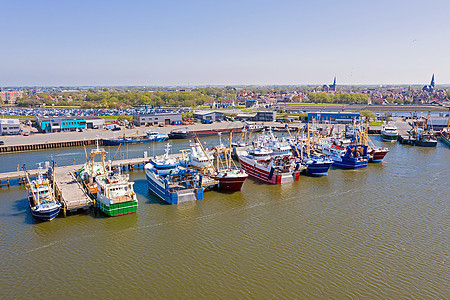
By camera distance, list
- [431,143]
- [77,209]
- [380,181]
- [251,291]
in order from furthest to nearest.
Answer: [431,143], [380,181], [77,209], [251,291]

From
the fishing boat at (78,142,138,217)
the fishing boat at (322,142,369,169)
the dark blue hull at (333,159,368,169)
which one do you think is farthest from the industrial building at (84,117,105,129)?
the dark blue hull at (333,159,368,169)

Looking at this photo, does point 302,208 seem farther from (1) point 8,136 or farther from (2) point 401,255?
(1) point 8,136

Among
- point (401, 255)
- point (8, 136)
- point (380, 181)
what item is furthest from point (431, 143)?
point (8, 136)

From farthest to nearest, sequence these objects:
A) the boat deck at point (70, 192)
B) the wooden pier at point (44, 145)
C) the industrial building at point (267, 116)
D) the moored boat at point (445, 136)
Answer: the industrial building at point (267, 116) → the moored boat at point (445, 136) → the wooden pier at point (44, 145) → the boat deck at point (70, 192)

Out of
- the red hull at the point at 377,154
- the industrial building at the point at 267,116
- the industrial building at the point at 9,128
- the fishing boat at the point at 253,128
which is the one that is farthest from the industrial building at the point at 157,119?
the red hull at the point at 377,154

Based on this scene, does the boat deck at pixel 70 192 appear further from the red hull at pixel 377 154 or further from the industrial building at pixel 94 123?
the red hull at pixel 377 154

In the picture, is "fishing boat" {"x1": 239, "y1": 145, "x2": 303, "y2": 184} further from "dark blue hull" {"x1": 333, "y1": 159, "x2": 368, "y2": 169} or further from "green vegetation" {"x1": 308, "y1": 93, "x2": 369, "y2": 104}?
"green vegetation" {"x1": 308, "y1": 93, "x2": 369, "y2": 104}

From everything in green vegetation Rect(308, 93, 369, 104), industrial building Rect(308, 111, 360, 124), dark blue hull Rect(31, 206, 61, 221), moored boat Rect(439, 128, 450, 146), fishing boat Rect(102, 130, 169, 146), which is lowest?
dark blue hull Rect(31, 206, 61, 221)
